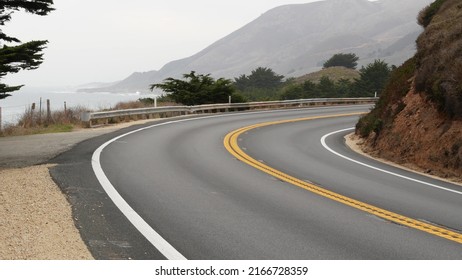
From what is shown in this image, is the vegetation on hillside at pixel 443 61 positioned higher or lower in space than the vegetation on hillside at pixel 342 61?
lower

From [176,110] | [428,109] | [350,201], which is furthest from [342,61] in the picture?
[350,201]

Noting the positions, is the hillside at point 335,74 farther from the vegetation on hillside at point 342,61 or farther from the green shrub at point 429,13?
the green shrub at point 429,13

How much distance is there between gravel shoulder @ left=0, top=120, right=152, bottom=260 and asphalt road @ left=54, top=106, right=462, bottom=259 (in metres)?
0.45

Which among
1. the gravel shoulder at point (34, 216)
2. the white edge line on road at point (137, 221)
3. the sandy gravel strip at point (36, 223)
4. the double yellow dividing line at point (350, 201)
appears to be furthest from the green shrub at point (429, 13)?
the sandy gravel strip at point (36, 223)

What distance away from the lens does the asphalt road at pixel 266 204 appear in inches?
216

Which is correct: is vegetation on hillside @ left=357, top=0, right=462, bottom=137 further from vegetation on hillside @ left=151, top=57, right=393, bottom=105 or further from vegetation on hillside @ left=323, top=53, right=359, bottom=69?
vegetation on hillside @ left=323, top=53, right=359, bottom=69

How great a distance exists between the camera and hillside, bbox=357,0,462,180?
1244cm

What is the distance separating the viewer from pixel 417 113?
14.7 m

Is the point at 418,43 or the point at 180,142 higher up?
the point at 418,43

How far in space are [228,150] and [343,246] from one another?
A: 8.27 metres

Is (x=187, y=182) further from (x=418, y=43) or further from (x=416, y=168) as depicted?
(x=418, y=43)

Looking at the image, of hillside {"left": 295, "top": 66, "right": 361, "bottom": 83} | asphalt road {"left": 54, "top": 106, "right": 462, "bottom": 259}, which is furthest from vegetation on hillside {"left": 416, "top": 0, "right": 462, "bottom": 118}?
hillside {"left": 295, "top": 66, "right": 361, "bottom": 83}

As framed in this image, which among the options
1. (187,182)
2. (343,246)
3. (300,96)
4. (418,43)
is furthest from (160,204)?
(300,96)

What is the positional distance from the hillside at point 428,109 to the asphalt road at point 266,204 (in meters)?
1.42
